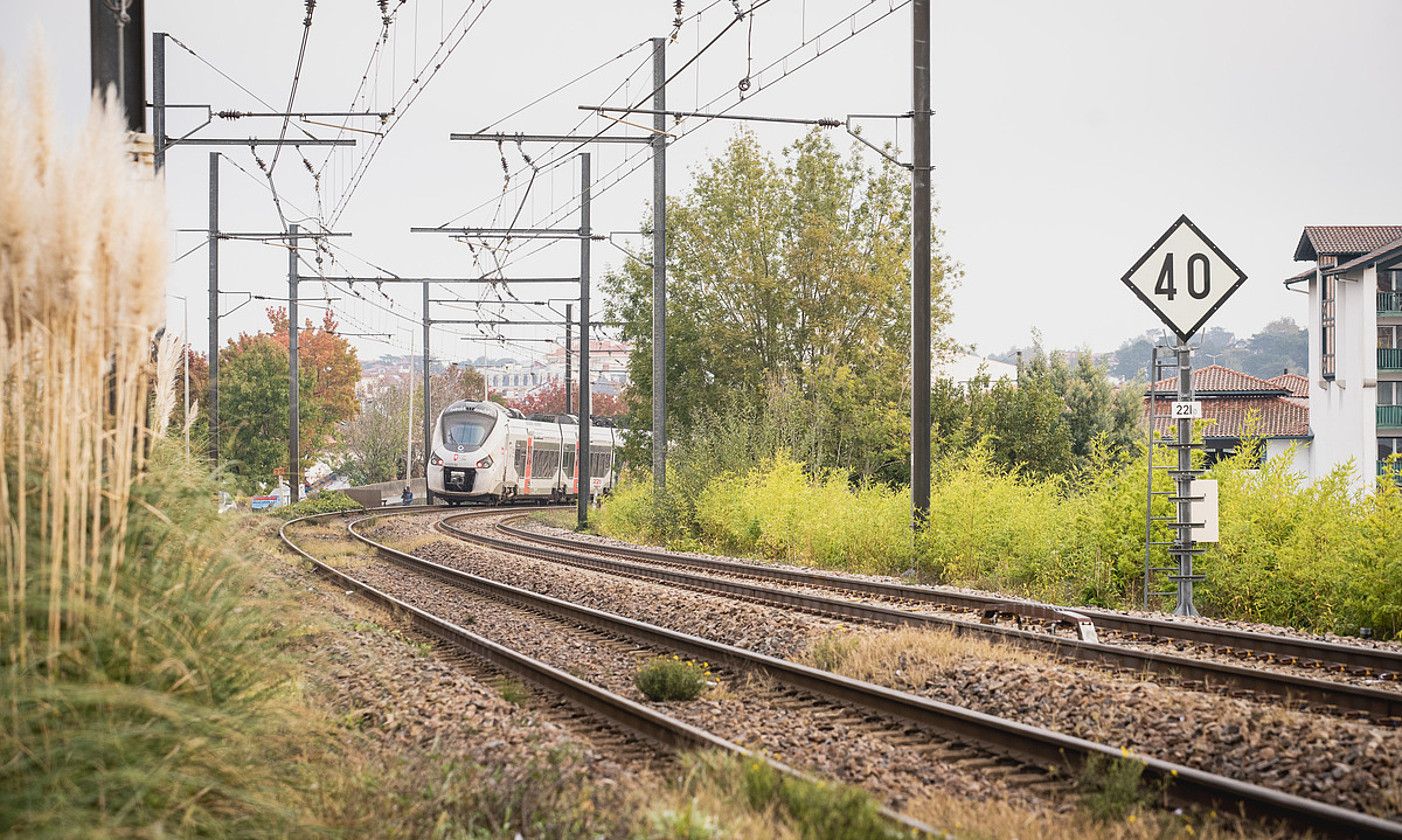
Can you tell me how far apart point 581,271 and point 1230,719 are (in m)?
24.9

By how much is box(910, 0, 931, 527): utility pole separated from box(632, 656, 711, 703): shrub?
29.2ft

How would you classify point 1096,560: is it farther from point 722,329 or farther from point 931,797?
point 722,329

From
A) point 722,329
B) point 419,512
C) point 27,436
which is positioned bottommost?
point 419,512

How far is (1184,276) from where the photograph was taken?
43.1 ft

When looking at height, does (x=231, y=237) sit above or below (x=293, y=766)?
above

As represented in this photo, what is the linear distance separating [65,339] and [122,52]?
4.04m

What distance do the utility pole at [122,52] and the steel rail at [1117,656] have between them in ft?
25.0

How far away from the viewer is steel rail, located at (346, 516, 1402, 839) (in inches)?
216

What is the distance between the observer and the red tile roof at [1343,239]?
138 ft

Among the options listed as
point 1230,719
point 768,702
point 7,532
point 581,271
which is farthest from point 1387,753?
point 581,271

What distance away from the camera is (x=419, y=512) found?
39844 mm

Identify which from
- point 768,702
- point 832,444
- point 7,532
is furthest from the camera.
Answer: point 832,444

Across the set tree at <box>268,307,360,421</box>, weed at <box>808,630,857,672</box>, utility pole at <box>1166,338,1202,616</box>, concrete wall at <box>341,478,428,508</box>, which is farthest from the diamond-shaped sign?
tree at <box>268,307,360,421</box>

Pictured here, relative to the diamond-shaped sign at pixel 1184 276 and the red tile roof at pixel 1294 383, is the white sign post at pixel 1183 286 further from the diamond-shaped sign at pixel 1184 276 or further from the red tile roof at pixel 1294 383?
the red tile roof at pixel 1294 383
